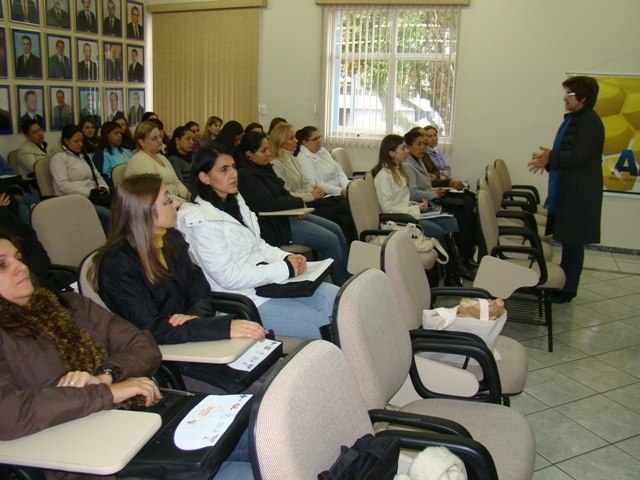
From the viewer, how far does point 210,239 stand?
2.87 meters

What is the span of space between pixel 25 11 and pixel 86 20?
91 cm

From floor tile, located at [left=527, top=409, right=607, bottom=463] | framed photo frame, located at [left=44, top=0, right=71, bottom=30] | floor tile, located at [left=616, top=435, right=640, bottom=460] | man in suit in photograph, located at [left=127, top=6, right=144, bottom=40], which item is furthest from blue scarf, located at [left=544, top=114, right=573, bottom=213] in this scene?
man in suit in photograph, located at [left=127, top=6, right=144, bottom=40]

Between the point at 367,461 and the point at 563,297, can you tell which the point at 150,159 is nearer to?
the point at 563,297

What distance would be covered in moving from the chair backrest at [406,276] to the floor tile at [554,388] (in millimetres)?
1042

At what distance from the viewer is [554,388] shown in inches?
133

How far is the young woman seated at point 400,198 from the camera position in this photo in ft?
15.9

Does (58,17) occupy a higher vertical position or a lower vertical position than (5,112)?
higher

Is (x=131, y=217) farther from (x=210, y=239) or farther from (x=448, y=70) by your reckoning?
(x=448, y=70)

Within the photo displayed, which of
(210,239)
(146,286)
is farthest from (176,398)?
(210,239)

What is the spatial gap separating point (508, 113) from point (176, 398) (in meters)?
5.72

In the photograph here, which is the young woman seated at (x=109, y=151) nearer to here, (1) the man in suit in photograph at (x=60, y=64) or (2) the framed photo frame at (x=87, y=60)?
(1) the man in suit in photograph at (x=60, y=64)

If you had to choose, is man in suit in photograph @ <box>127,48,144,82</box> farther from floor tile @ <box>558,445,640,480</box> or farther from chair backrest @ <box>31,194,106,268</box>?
floor tile @ <box>558,445,640,480</box>

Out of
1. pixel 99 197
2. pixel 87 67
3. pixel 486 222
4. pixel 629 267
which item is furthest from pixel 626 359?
pixel 87 67

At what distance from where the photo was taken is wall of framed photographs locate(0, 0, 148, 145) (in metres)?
6.15
